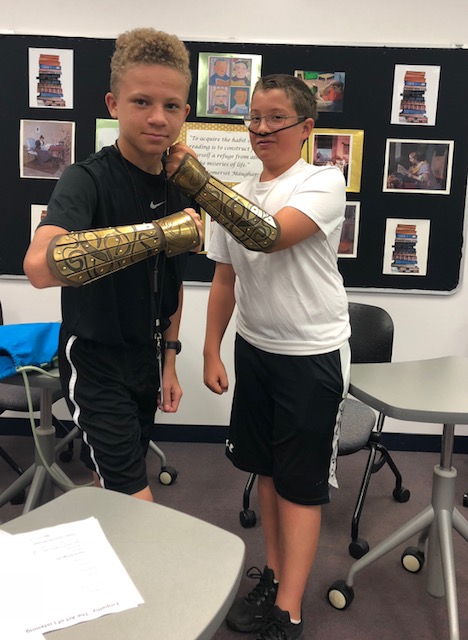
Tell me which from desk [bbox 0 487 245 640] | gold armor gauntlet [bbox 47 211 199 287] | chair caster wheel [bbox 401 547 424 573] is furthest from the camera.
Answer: chair caster wheel [bbox 401 547 424 573]

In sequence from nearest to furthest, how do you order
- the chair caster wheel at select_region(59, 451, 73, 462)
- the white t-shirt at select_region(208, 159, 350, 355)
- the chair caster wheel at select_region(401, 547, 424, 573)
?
the white t-shirt at select_region(208, 159, 350, 355) → the chair caster wheel at select_region(401, 547, 424, 573) → the chair caster wheel at select_region(59, 451, 73, 462)

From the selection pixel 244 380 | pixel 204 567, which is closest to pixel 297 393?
pixel 244 380

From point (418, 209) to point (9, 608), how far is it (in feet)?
7.98

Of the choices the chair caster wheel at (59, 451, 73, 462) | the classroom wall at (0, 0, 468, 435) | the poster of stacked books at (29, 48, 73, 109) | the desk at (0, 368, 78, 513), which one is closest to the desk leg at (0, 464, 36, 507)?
the desk at (0, 368, 78, 513)

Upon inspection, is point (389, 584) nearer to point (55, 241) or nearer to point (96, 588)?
point (96, 588)

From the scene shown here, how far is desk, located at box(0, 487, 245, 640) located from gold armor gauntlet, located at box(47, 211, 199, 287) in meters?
0.37

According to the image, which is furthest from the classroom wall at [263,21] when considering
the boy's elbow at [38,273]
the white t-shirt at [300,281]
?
the boy's elbow at [38,273]

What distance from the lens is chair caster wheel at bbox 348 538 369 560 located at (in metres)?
1.84

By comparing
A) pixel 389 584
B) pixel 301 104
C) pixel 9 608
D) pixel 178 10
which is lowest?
pixel 389 584

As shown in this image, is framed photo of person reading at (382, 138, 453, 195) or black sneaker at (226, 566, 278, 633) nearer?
black sneaker at (226, 566, 278, 633)

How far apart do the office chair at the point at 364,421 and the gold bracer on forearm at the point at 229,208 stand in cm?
96

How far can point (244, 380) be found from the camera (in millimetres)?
1444

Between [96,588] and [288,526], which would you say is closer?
[96,588]

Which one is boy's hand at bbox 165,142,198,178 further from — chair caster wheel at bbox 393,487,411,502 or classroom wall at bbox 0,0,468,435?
chair caster wheel at bbox 393,487,411,502
